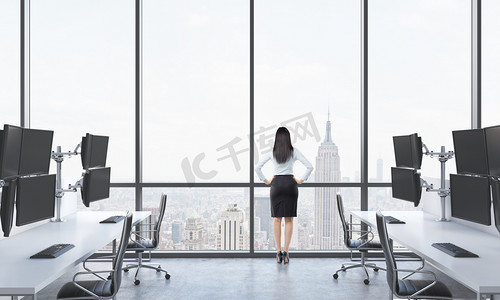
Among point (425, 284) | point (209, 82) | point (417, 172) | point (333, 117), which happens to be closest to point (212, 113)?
point (209, 82)

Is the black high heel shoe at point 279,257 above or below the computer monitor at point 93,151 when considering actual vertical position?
below

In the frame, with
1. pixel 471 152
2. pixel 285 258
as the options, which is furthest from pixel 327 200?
pixel 471 152

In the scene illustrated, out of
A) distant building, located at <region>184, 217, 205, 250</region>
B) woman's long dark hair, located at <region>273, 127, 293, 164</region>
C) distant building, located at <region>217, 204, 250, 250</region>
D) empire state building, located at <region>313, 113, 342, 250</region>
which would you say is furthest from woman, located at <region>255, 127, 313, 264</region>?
distant building, located at <region>184, 217, 205, 250</region>

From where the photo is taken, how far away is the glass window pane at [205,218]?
557 cm

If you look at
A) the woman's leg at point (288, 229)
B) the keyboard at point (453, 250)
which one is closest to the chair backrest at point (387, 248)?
the keyboard at point (453, 250)

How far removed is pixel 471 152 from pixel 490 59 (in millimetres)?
3274

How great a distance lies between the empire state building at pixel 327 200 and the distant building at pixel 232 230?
1.00 m

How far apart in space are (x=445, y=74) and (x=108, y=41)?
Answer: 4.69m

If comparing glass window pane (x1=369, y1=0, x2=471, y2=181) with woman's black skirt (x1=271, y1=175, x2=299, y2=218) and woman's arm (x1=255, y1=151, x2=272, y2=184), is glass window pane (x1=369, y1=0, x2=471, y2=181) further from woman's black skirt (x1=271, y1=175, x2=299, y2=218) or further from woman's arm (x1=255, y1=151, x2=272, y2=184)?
woman's arm (x1=255, y1=151, x2=272, y2=184)

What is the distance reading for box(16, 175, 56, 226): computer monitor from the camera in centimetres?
282

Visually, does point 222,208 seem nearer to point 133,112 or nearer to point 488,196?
point 133,112

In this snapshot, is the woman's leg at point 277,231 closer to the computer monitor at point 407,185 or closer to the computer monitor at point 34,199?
the computer monitor at point 407,185

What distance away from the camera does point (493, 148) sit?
2.74 metres

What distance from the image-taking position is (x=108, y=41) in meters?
→ 5.59
